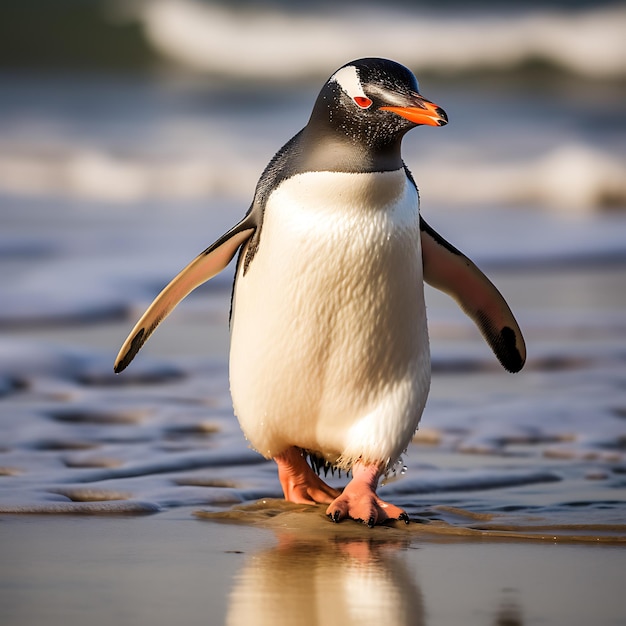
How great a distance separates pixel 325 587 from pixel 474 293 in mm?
1476

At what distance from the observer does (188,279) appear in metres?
3.76

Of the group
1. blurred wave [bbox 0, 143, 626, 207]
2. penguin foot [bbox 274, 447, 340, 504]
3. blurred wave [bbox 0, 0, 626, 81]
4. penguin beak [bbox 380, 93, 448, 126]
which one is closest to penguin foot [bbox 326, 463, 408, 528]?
penguin foot [bbox 274, 447, 340, 504]

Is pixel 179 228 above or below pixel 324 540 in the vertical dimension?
above

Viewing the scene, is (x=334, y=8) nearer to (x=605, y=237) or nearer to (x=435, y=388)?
(x=605, y=237)

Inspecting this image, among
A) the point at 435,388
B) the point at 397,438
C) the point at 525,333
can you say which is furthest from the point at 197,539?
the point at 525,333

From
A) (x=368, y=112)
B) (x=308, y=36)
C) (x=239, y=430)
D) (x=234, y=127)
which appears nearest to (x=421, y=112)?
(x=368, y=112)

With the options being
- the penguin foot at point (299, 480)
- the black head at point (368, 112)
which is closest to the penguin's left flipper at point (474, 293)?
the black head at point (368, 112)

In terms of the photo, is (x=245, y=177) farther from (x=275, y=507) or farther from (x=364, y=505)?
(x=364, y=505)

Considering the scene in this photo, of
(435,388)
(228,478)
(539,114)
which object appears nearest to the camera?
(228,478)

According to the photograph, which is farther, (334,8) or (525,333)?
(334,8)

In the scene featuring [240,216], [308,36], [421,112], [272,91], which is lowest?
[421,112]

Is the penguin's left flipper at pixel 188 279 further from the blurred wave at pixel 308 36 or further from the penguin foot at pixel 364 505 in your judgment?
the blurred wave at pixel 308 36

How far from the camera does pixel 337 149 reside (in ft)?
11.1

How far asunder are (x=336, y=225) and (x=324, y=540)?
72 cm
